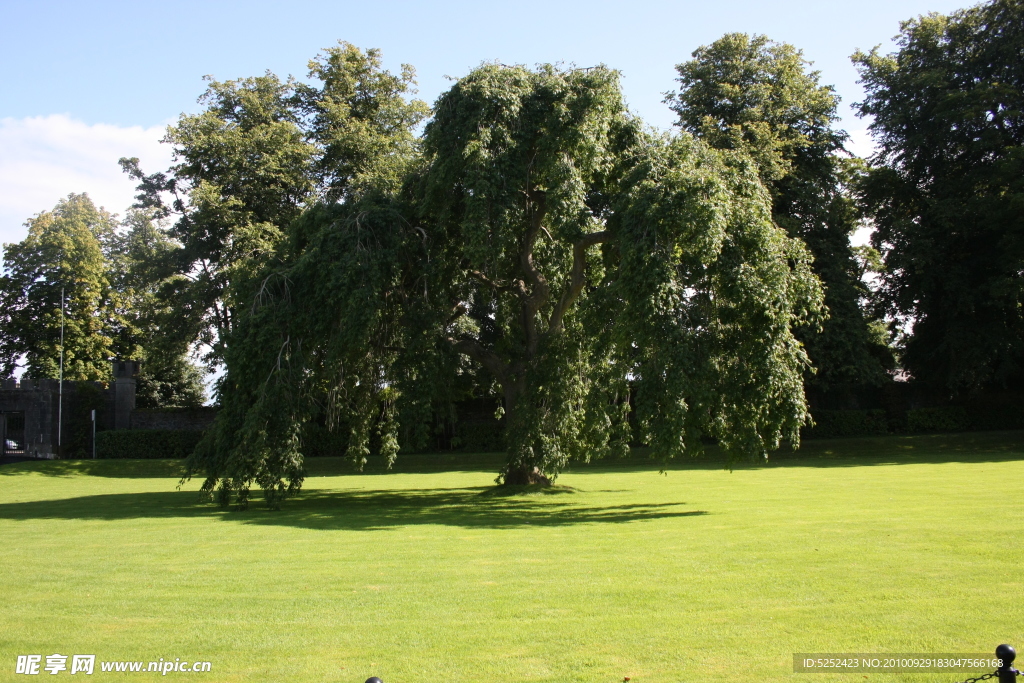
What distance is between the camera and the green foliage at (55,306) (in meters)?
42.8

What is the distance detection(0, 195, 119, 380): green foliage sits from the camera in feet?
141

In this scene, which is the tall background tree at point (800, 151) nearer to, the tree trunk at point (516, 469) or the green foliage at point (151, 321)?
the tree trunk at point (516, 469)

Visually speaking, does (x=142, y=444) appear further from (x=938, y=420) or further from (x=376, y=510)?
(x=938, y=420)

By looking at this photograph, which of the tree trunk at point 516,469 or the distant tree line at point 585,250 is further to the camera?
the tree trunk at point 516,469

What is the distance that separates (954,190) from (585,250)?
22.4m

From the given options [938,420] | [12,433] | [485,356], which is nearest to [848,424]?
[938,420]

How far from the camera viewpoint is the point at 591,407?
52.2ft

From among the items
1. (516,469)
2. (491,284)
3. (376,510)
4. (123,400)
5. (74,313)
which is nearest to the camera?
(376,510)

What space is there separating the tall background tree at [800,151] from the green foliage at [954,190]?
198 cm

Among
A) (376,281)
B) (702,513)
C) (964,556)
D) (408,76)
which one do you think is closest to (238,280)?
(376,281)

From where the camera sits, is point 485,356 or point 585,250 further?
point 485,356

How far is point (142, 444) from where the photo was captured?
1361 inches

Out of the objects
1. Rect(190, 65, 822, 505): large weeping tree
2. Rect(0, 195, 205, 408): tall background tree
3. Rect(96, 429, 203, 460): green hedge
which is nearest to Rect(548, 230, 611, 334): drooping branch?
Rect(190, 65, 822, 505): large weeping tree

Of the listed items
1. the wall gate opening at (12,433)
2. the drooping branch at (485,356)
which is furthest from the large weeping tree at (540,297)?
the wall gate opening at (12,433)
